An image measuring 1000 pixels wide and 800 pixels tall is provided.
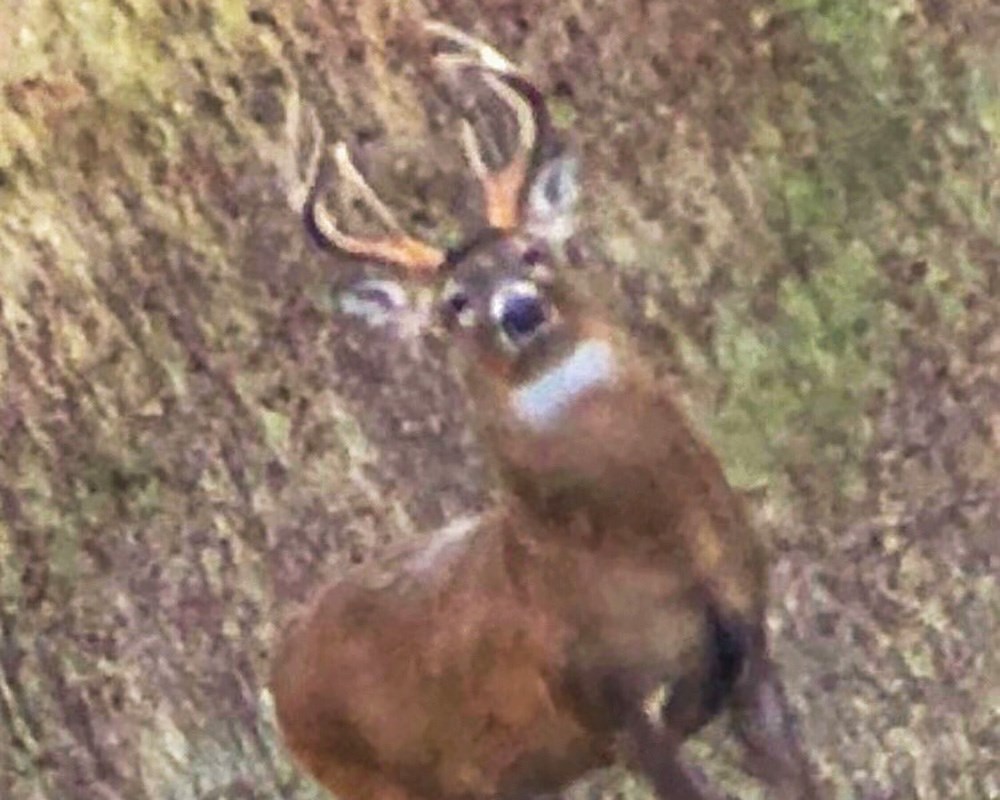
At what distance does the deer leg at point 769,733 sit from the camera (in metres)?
0.78

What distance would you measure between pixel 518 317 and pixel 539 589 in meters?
0.12

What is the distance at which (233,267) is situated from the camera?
3.44 ft

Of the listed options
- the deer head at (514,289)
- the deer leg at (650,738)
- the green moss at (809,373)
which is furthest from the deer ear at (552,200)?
the green moss at (809,373)

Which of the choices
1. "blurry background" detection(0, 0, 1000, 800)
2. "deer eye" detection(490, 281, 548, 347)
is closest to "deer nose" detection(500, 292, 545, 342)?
"deer eye" detection(490, 281, 548, 347)

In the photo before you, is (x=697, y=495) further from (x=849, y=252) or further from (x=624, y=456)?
(x=849, y=252)

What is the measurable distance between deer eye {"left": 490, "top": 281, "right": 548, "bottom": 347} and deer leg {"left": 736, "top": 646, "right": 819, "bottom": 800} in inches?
7.0

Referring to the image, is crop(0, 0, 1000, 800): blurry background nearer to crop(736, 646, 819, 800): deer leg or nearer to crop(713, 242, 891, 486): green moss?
crop(713, 242, 891, 486): green moss

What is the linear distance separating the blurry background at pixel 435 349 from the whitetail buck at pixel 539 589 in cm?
21

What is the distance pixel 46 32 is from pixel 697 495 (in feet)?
1.71

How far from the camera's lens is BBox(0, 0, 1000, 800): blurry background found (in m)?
1.04

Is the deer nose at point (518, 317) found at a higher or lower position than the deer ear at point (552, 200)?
lower

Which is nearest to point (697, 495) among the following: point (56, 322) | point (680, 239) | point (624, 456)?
point (624, 456)

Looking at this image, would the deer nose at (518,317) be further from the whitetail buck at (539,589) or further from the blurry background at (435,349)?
the blurry background at (435,349)

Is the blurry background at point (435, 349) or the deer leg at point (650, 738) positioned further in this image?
the blurry background at point (435, 349)
